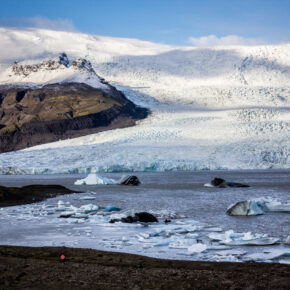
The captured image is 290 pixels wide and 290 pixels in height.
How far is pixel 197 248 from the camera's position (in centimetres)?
695

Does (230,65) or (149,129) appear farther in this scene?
(230,65)

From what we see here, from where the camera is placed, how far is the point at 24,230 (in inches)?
361

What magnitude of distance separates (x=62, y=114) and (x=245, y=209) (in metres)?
Result: 53.9

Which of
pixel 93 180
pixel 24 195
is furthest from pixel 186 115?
pixel 24 195

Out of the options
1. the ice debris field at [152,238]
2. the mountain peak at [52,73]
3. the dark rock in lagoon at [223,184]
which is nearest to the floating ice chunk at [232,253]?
the ice debris field at [152,238]

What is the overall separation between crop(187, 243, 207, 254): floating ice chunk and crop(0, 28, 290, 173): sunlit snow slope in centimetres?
2556

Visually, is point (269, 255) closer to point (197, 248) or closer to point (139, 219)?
point (197, 248)

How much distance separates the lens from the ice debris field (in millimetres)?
6777

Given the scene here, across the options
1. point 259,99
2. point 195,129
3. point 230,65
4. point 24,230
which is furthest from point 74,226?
point 230,65

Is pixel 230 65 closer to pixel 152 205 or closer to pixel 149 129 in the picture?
pixel 149 129

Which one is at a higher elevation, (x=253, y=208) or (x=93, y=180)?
(x=253, y=208)

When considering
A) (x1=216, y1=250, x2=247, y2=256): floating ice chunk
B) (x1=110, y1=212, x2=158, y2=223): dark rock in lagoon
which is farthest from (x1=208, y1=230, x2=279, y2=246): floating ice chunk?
(x1=110, y1=212, x2=158, y2=223): dark rock in lagoon

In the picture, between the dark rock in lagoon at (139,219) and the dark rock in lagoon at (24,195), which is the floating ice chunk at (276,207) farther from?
the dark rock in lagoon at (24,195)

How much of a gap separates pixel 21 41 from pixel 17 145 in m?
46.2
